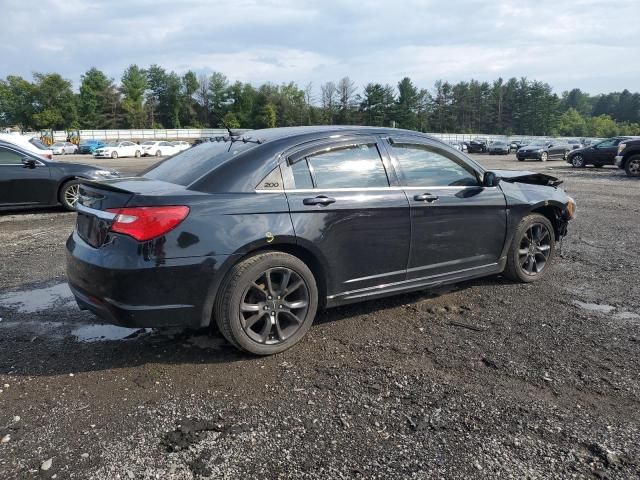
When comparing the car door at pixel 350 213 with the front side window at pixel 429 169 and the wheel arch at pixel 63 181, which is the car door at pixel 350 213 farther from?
the wheel arch at pixel 63 181

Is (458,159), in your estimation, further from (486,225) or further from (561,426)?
(561,426)

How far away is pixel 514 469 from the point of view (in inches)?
92.1

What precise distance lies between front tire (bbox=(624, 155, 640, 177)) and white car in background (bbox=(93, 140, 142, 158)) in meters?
38.8

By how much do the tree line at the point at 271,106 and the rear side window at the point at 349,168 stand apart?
9021 centimetres

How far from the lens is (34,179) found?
963cm

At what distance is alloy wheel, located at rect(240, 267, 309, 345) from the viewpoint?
3.46 meters

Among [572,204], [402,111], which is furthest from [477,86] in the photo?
[572,204]

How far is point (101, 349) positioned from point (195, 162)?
1574 mm

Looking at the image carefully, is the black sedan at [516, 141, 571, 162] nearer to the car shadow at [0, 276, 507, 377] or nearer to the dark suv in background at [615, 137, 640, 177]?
the dark suv in background at [615, 137, 640, 177]

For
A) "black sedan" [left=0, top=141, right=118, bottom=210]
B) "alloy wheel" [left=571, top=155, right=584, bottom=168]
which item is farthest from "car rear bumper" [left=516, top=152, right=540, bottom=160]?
"black sedan" [left=0, top=141, right=118, bottom=210]

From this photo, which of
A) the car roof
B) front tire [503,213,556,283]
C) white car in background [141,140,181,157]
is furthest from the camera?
white car in background [141,140,181,157]

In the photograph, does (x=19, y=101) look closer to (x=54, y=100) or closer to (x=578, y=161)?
(x=54, y=100)

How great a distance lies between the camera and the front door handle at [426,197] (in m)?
4.11

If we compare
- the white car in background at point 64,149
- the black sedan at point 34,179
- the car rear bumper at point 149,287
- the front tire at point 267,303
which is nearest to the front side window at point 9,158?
the black sedan at point 34,179
